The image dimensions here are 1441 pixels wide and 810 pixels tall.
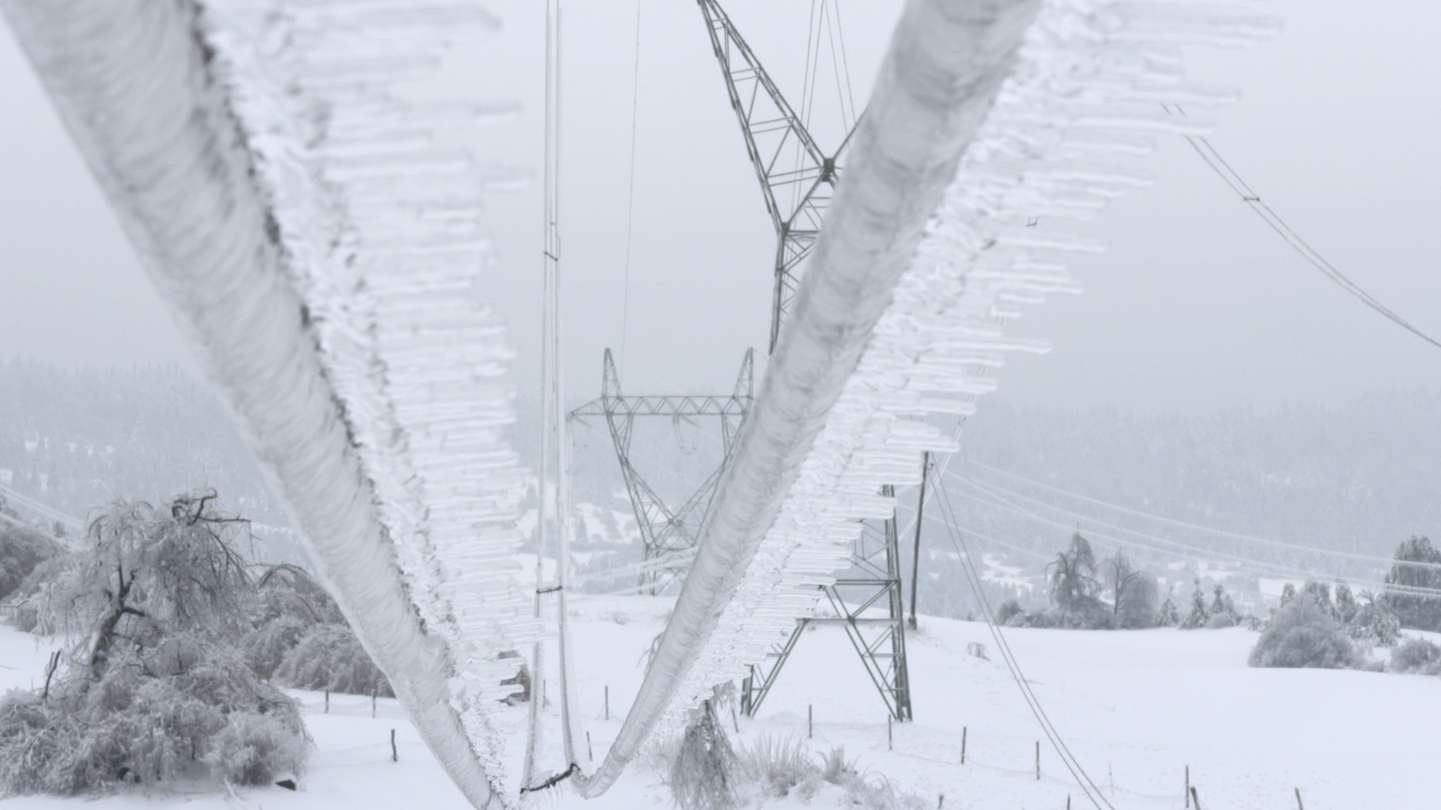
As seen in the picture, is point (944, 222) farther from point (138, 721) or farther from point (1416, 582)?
point (1416, 582)

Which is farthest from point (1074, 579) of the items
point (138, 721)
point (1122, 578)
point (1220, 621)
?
point (138, 721)

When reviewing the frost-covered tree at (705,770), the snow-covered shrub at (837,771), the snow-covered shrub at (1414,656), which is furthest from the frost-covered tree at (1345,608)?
the frost-covered tree at (705,770)

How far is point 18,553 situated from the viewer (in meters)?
19.5

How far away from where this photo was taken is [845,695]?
17.8 metres

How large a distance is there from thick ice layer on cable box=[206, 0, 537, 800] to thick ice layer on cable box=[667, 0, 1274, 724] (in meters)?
0.36

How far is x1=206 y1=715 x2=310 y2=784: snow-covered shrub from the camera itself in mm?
9305

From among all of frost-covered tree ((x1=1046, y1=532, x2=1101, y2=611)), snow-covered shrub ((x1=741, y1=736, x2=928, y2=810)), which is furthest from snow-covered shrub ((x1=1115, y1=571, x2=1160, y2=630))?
snow-covered shrub ((x1=741, y1=736, x2=928, y2=810))

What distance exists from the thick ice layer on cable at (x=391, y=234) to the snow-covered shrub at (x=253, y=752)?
867 centimetres

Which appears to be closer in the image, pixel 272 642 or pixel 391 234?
pixel 391 234

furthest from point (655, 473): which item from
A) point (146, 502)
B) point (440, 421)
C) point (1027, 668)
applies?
point (440, 421)

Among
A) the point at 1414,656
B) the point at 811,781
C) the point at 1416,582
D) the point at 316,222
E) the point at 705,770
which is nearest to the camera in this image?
the point at 316,222

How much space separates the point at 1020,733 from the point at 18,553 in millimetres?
14893

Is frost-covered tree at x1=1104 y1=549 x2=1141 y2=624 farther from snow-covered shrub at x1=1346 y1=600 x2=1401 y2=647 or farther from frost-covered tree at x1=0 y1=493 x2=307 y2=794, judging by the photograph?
frost-covered tree at x1=0 y1=493 x2=307 y2=794

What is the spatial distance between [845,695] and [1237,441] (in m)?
167
